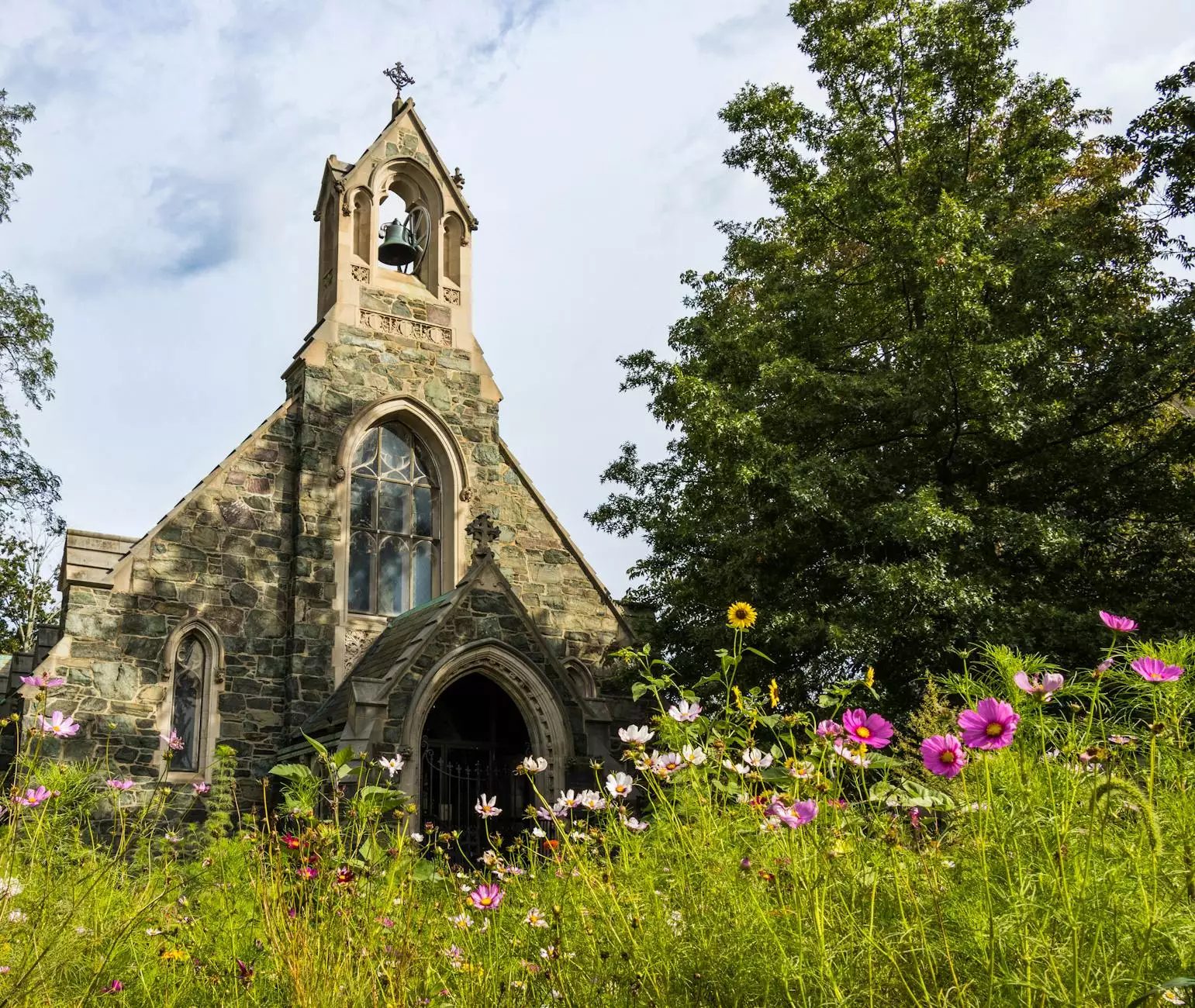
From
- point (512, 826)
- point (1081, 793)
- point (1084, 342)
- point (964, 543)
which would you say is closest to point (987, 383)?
point (964, 543)

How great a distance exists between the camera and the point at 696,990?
10.9ft

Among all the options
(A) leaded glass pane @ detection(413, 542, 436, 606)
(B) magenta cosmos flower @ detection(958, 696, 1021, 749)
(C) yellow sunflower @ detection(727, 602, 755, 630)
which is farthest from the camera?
(A) leaded glass pane @ detection(413, 542, 436, 606)

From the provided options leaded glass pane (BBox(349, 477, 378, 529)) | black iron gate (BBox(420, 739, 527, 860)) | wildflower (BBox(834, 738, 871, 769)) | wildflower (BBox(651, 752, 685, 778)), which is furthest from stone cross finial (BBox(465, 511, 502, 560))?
wildflower (BBox(834, 738, 871, 769))

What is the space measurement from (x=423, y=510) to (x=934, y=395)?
24.3 feet

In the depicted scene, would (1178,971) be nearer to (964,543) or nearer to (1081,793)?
(1081,793)

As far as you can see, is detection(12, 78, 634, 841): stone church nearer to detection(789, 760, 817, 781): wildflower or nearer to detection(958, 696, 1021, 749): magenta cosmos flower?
detection(789, 760, 817, 781): wildflower

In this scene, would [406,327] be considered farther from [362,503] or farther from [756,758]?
[756,758]

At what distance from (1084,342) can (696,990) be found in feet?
37.8

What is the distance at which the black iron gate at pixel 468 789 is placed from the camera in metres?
12.6

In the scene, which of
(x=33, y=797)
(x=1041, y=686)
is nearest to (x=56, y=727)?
(x=33, y=797)

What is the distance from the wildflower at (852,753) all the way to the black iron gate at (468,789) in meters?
9.55

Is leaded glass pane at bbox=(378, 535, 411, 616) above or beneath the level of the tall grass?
above

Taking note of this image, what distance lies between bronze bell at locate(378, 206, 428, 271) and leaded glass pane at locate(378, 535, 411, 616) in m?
4.73

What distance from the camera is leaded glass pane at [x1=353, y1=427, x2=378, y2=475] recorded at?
50.1ft
